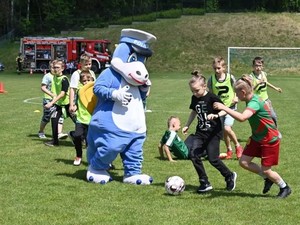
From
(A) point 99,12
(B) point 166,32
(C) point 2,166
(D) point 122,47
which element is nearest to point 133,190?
(D) point 122,47

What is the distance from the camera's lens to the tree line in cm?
7006

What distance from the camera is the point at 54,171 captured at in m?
9.95

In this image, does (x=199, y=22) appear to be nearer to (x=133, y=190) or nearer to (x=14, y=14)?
(x=14, y=14)

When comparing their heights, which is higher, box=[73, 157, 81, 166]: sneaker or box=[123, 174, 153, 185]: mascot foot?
box=[123, 174, 153, 185]: mascot foot

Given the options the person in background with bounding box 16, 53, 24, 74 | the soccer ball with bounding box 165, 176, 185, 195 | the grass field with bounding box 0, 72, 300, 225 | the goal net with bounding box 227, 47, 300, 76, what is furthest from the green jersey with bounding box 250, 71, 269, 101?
the person in background with bounding box 16, 53, 24, 74

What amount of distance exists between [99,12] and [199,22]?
1829cm

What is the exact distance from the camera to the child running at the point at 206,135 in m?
8.43

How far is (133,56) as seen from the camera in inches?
365

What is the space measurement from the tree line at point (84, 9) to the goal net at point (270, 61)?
625 inches

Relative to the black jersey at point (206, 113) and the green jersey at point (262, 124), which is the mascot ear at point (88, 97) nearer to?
the black jersey at point (206, 113)

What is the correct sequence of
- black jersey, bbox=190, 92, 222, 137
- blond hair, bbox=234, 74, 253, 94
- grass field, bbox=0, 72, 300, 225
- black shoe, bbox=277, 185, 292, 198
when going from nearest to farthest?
grass field, bbox=0, 72, 300, 225 → blond hair, bbox=234, 74, 253, 94 → black shoe, bbox=277, 185, 292, 198 → black jersey, bbox=190, 92, 222, 137

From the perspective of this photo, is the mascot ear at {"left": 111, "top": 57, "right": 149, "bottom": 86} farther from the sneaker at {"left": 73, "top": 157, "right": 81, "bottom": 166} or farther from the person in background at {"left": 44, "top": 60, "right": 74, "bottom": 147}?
the person in background at {"left": 44, "top": 60, "right": 74, "bottom": 147}

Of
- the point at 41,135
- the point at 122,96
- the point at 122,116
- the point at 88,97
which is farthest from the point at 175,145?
the point at 41,135

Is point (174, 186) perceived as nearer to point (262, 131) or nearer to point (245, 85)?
point (262, 131)
